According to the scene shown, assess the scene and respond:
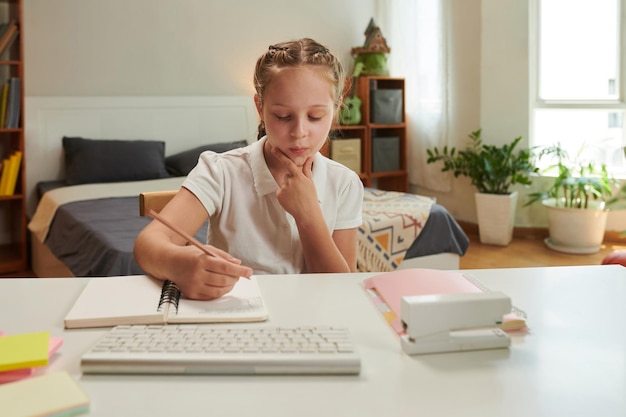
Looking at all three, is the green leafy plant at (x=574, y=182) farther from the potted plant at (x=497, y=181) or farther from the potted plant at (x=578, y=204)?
the potted plant at (x=497, y=181)

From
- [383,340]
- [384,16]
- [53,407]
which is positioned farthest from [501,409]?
[384,16]

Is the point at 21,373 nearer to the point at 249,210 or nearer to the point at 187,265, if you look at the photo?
the point at 187,265

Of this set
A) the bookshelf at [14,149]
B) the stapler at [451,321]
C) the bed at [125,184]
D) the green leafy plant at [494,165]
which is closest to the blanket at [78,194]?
the bed at [125,184]

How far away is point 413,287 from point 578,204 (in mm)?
3804

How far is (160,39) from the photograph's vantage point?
4727 mm

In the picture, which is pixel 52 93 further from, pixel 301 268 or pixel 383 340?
pixel 383 340

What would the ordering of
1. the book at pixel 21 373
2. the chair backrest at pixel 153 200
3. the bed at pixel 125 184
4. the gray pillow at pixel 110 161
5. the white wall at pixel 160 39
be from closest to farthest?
1. the book at pixel 21 373
2. the chair backrest at pixel 153 200
3. the bed at pixel 125 184
4. the gray pillow at pixel 110 161
5. the white wall at pixel 160 39

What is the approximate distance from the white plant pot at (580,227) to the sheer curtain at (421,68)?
995 millimetres

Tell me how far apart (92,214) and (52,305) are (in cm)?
237

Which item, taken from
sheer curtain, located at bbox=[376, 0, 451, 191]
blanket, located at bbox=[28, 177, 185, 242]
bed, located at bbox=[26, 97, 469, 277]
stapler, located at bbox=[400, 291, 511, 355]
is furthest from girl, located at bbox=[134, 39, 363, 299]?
sheer curtain, located at bbox=[376, 0, 451, 191]

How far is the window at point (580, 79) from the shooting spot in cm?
462

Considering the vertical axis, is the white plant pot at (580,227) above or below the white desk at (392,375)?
below

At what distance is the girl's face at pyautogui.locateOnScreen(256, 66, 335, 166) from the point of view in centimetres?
136

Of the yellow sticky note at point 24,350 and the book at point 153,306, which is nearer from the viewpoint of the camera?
the yellow sticky note at point 24,350
